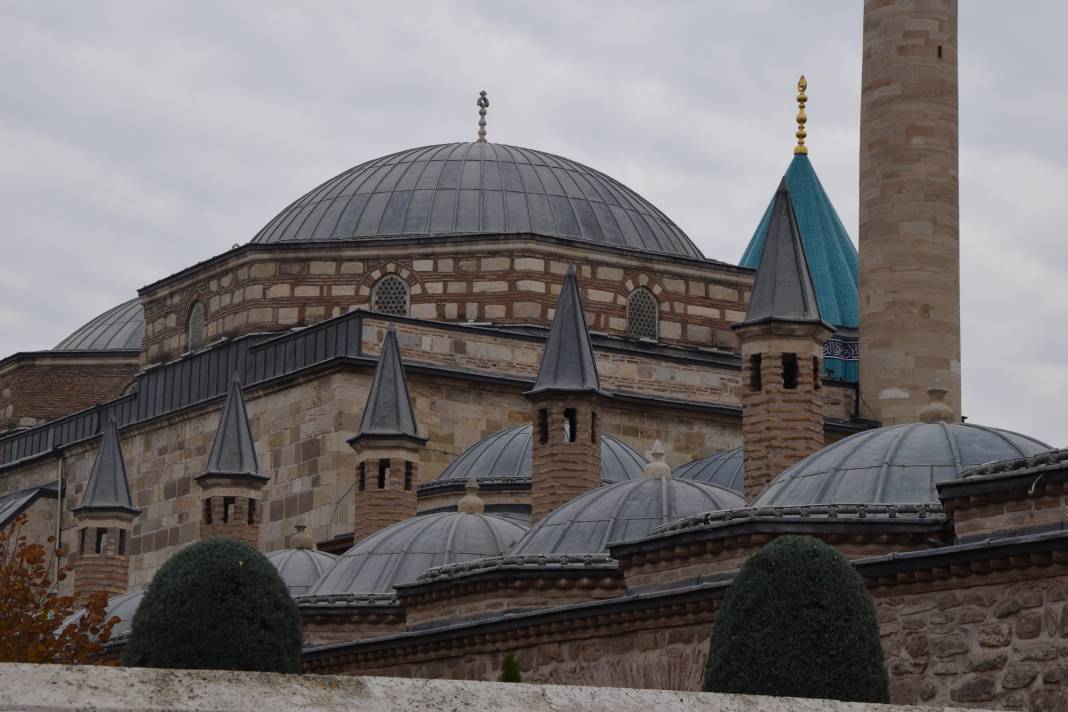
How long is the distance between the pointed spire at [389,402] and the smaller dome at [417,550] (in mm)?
4480

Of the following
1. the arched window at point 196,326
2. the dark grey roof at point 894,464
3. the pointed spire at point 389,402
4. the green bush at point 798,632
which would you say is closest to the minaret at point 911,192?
the pointed spire at point 389,402

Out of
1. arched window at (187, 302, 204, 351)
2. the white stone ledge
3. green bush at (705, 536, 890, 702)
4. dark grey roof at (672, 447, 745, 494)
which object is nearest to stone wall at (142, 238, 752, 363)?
arched window at (187, 302, 204, 351)

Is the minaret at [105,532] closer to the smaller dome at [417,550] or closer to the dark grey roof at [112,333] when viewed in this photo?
→ the smaller dome at [417,550]

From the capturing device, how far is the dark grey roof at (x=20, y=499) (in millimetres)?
45438

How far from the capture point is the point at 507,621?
24750 millimetres

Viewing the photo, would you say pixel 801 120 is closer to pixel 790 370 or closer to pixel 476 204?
pixel 476 204

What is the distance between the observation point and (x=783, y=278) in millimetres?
30578

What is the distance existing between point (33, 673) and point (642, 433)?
31362mm

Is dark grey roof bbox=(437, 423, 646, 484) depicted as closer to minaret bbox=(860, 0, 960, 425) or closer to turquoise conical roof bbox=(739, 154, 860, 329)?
minaret bbox=(860, 0, 960, 425)

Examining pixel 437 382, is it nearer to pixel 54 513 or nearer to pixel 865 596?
pixel 54 513

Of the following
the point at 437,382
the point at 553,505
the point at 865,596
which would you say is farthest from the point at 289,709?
the point at 437,382

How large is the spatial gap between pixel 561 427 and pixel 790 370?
3.90 m

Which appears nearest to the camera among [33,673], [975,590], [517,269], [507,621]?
[33,673]

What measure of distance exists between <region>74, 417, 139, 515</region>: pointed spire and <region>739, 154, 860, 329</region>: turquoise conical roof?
63.6 feet
